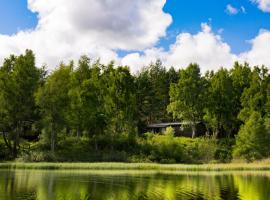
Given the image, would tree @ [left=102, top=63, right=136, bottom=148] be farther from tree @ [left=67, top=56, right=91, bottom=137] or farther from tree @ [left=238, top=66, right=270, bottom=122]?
tree @ [left=238, top=66, right=270, bottom=122]

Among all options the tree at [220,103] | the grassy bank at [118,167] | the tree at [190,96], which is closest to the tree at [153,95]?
the tree at [190,96]

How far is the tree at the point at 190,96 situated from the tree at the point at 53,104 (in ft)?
89.8

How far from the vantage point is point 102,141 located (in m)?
79.5

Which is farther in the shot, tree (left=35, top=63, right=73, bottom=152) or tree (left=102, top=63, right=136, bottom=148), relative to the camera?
tree (left=102, top=63, right=136, bottom=148)

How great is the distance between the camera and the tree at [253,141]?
72062 mm

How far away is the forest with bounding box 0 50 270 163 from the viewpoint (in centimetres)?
7262

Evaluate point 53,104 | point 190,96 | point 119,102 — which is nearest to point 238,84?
point 190,96

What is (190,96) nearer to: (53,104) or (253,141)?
(253,141)

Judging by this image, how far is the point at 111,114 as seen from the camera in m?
80.2

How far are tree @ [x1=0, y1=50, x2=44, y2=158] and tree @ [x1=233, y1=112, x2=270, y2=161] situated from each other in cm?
3625

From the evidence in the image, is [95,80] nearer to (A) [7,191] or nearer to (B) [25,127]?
(B) [25,127]

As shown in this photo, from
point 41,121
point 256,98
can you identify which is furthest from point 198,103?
point 41,121

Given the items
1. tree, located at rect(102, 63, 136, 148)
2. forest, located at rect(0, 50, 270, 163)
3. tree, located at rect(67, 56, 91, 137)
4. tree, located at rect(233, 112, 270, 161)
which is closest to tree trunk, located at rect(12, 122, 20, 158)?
forest, located at rect(0, 50, 270, 163)

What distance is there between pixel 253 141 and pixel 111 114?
26090 millimetres
